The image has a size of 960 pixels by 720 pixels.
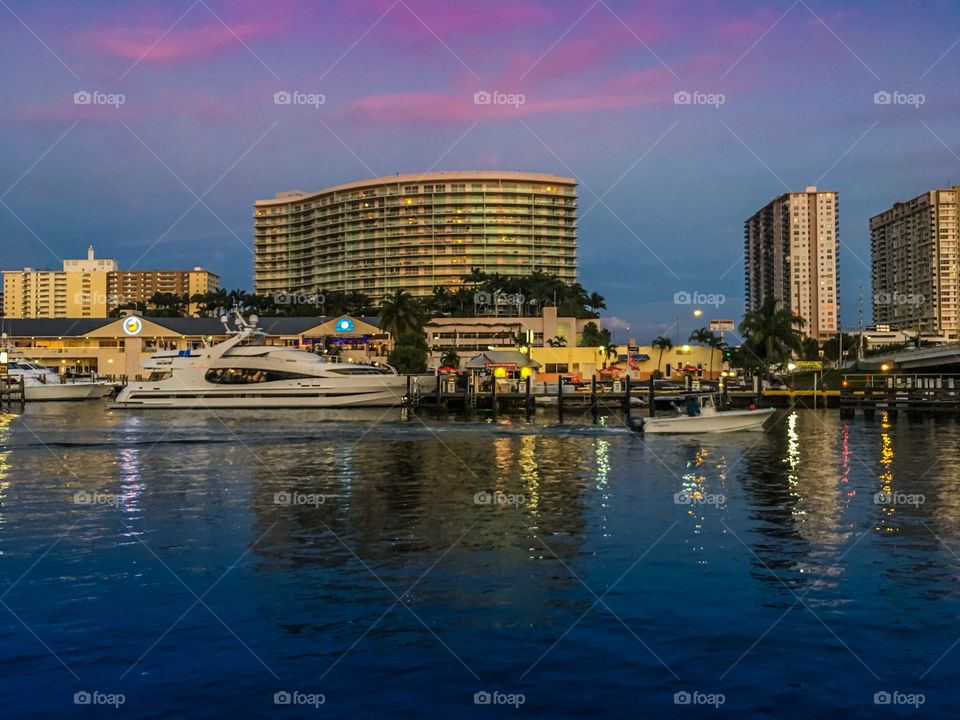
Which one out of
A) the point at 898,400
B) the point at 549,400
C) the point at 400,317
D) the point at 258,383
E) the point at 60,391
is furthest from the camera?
the point at 400,317

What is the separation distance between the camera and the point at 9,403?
3590 inches

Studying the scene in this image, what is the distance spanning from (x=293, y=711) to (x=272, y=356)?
69872mm

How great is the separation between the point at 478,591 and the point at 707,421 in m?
34.4

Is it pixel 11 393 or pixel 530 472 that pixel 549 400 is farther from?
pixel 11 393

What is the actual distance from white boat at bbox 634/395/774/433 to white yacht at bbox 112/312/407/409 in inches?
1319

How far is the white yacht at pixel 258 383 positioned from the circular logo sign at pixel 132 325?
223 ft

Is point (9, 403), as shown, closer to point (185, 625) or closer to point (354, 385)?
point (354, 385)

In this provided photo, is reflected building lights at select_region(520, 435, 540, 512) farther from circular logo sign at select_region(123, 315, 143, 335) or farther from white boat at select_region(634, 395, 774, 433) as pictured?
circular logo sign at select_region(123, 315, 143, 335)

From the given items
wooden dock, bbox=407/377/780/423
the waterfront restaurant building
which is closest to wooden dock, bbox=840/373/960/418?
wooden dock, bbox=407/377/780/423

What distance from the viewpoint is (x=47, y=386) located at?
101062 mm

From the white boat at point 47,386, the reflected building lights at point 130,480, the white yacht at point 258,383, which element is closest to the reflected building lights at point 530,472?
the reflected building lights at point 130,480

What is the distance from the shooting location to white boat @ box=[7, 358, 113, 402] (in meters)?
100

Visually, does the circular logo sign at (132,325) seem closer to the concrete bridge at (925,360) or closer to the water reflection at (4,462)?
the water reflection at (4,462)

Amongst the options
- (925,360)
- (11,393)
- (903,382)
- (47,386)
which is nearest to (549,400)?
(903,382)
